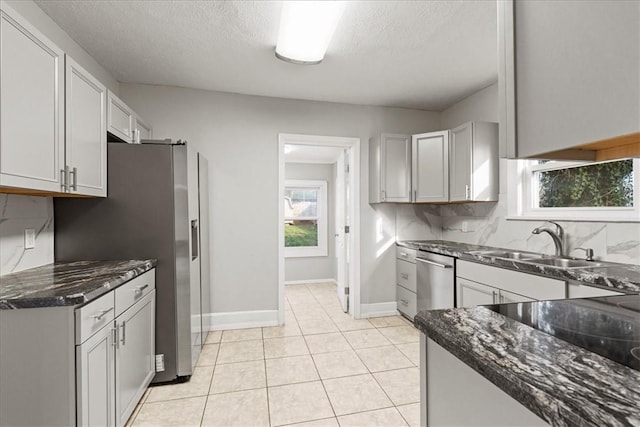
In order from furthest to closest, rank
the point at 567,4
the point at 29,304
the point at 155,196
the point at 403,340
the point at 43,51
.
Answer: the point at 403,340, the point at 155,196, the point at 43,51, the point at 29,304, the point at 567,4

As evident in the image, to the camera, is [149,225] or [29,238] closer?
[29,238]

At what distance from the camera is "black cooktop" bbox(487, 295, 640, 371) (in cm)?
68

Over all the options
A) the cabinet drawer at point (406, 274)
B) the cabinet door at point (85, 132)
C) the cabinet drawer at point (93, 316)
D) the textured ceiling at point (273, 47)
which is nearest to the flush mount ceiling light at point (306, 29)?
the textured ceiling at point (273, 47)

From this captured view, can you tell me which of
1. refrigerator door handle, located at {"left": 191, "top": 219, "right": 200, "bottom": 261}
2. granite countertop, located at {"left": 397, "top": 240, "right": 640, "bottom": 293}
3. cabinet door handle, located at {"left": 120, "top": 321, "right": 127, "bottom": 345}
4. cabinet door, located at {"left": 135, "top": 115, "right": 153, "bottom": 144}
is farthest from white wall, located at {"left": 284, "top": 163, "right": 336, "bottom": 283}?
cabinet door handle, located at {"left": 120, "top": 321, "right": 127, "bottom": 345}

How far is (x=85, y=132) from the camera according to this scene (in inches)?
77.9

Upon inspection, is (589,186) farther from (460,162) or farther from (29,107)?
(29,107)

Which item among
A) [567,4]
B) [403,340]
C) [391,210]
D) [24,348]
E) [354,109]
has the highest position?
[354,109]

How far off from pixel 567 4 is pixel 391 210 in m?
3.47

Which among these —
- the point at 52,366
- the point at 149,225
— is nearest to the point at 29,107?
the point at 149,225

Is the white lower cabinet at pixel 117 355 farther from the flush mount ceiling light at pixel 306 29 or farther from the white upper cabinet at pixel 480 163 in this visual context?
the white upper cabinet at pixel 480 163

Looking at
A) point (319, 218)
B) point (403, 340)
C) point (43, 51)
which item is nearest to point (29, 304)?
point (43, 51)

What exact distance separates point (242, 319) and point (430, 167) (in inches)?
104

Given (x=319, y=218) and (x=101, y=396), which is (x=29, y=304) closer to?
(x=101, y=396)

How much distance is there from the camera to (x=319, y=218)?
19.8 ft
